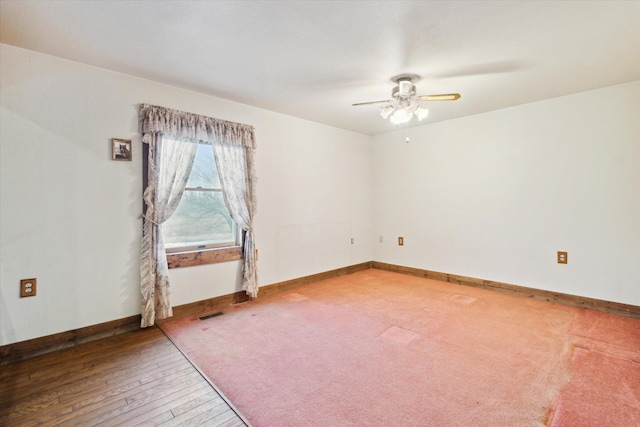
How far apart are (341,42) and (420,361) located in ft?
8.23

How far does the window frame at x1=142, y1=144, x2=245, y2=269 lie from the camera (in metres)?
2.88

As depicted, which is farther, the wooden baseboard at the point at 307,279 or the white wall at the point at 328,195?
the wooden baseboard at the point at 307,279

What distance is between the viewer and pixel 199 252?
10.7 feet

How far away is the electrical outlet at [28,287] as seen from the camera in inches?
91.5

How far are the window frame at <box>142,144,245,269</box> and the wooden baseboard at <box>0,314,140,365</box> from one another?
636mm

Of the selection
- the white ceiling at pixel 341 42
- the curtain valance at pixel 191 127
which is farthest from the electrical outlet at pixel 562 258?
the curtain valance at pixel 191 127

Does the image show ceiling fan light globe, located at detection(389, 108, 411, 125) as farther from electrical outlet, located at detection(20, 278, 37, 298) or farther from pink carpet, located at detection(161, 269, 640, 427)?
electrical outlet, located at detection(20, 278, 37, 298)

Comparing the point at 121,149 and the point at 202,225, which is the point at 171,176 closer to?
the point at 121,149

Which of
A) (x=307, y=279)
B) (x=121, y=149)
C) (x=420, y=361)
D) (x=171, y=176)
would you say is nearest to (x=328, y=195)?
(x=307, y=279)

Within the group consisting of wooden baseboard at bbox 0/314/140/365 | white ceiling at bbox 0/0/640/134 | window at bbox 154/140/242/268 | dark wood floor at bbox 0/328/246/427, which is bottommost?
dark wood floor at bbox 0/328/246/427

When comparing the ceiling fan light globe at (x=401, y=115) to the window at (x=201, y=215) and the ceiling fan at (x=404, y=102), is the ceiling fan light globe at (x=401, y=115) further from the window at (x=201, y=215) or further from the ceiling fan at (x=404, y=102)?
the window at (x=201, y=215)

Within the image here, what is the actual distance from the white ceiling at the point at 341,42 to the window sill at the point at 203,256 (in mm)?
1784

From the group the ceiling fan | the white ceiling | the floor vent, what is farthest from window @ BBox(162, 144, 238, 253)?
the ceiling fan

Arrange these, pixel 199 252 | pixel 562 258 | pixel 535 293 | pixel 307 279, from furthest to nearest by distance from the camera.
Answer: pixel 307 279, pixel 535 293, pixel 562 258, pixel 199 252
